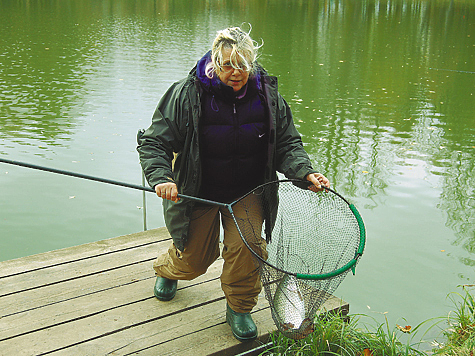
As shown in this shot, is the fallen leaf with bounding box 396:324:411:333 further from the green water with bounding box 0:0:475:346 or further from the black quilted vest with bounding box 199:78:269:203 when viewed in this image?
the black quilted vest with bounding box 199:78:269:203

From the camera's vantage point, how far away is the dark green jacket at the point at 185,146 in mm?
2787

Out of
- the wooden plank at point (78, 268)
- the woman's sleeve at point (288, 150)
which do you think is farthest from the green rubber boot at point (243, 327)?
the wooden plank at point (78, 268)

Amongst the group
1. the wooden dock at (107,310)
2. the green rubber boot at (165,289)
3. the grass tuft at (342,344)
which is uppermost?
the green rubber boot at (165,289)

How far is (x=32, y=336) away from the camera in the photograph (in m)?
3.00

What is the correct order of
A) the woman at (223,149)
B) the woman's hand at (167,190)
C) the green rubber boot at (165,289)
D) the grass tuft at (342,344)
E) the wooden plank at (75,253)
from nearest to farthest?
1. the woman's hand at (167,190)
2. the woman at (223,149)
3. the grass tuft at (342,344)
4. the green rubber boot at (165,289)
5. the wooden plank at (75,253)

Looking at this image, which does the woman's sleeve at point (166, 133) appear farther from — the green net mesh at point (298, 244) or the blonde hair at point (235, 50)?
the green net mesh at point (298, 244)

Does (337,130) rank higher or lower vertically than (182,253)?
lower

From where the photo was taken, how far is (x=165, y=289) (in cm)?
337

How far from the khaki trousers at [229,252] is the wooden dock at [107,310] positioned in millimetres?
302

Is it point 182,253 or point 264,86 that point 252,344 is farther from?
point 264,86

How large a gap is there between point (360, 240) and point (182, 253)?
103 centimetres

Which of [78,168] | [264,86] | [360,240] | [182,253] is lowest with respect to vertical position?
[78,168]

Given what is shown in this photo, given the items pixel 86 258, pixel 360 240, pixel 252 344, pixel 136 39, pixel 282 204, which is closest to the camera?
pixel 360 240

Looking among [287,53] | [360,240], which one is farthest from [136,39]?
[360,240]
